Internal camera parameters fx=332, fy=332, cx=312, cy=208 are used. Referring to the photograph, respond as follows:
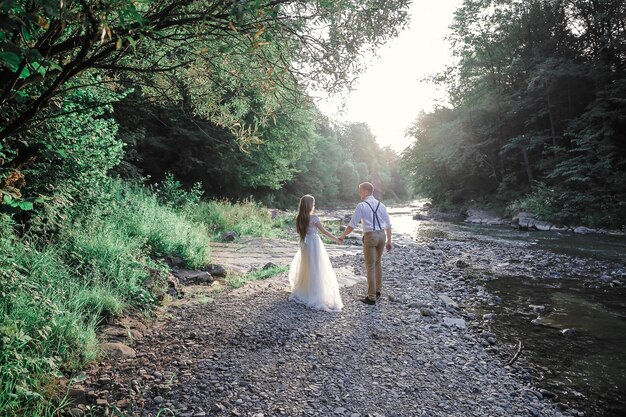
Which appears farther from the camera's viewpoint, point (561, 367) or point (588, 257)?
point (588, 257)

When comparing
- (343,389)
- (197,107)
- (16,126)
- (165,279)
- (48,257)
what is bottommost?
(343,389)

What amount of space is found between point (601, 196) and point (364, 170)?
170 feet

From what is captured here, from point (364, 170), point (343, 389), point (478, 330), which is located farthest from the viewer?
point (364, 170)

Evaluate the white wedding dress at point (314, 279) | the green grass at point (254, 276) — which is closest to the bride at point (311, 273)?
the white wedding dress at point (314, 279)

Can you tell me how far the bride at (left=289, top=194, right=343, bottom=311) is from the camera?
612 centimetres

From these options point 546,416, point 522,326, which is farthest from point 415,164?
point 546,416

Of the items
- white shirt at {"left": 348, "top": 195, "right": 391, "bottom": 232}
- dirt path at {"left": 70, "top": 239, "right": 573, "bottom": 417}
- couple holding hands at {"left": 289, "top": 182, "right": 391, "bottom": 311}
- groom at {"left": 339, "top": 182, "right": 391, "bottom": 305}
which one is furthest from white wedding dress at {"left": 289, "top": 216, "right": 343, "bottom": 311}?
white shirt at {"left": 348, "top": 195, "right": 391, "bottom": 232}

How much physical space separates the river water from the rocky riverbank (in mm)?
351

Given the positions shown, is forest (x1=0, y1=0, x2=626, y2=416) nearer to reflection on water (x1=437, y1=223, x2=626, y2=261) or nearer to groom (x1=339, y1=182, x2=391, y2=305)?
groom (x1=339, y1=182, x2=391, y2=305)

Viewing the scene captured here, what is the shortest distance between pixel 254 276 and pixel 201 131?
156 inches

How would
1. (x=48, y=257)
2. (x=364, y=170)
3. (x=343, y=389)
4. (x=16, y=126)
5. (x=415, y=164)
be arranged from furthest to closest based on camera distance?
(x=364, y=170) → (x=415, y=164) → (x=48, y=257) → (x=343, y=389) → (x=16, y=126)

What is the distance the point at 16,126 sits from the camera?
2264 millimetres

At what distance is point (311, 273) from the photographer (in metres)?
6.25

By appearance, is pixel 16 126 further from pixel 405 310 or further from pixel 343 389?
pixel 405 310
